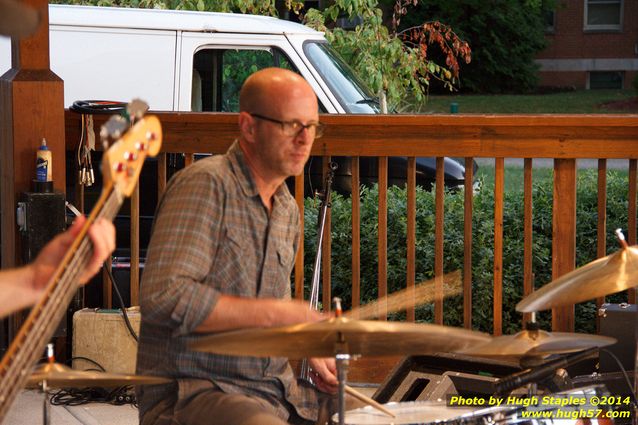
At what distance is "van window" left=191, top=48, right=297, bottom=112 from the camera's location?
25.0 ft

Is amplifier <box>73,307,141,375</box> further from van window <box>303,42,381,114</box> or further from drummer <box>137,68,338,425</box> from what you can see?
van window <box>303,42,381,114</box>

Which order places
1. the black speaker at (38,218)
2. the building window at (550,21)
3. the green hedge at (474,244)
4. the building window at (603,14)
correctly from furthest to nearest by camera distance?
the building window at (550,21) → the building window at (603,14) → the green hedge at (474,244) → the black speaker at (38,218)

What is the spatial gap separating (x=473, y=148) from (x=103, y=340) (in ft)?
6.88

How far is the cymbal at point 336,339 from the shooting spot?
295 centimetres

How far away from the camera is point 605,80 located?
35156 millimetres

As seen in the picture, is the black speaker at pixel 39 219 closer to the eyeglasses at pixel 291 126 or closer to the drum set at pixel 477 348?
the eyeglasses at pixel 291 126

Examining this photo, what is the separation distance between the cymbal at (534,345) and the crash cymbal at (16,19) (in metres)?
1.96

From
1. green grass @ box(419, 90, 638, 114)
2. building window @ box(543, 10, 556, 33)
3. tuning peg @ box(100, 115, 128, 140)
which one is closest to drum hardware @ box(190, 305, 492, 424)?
tuning peg @ box(100, 115, 128, 140)

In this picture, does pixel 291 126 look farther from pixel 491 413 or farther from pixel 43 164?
pixel 43 164

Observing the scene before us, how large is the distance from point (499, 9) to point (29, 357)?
30138 mm

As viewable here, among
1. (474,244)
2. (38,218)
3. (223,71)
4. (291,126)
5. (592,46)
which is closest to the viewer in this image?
(291,126)

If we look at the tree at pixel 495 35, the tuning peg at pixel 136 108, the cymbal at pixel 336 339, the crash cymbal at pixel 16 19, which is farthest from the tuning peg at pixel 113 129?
the tree at pixel 495 35

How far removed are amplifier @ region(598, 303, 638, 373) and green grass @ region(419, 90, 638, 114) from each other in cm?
2187

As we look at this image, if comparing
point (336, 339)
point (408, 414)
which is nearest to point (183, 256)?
point (336, 339)
